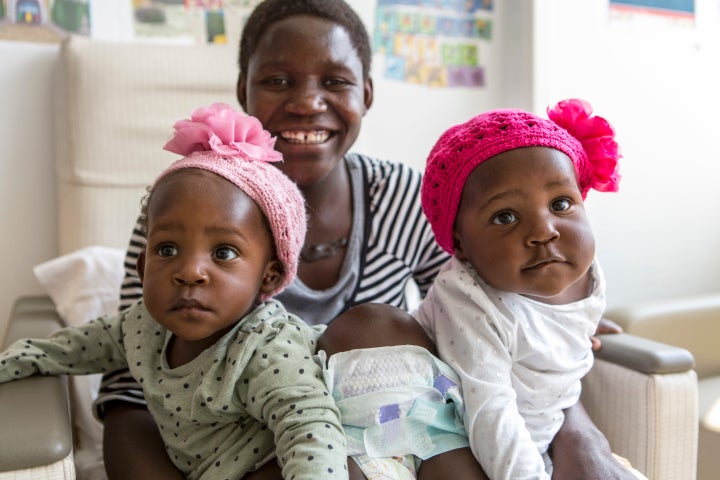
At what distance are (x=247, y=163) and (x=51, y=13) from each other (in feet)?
3.69

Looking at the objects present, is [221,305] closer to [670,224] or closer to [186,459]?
[186,459]

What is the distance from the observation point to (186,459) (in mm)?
1049

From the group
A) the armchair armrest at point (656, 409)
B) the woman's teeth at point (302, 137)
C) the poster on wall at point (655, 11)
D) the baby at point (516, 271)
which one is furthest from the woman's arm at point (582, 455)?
the poster on wall at point (655, 11)

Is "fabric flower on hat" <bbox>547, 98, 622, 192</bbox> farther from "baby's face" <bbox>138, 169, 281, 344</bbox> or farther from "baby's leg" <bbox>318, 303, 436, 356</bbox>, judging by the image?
"baby's face" <bbox>138, 169, 281, 344</bbox>

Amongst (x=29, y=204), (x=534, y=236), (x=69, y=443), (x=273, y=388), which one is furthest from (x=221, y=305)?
(x=29, y=204)

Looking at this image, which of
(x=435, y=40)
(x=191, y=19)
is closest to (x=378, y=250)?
(x=191, y=19)

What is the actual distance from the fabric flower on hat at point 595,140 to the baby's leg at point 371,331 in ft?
1.27

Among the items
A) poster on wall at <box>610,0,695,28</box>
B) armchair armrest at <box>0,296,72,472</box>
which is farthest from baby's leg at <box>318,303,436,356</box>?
poster on wall at <box>610,0,695,28</box>

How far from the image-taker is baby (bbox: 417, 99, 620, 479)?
1.01 meters

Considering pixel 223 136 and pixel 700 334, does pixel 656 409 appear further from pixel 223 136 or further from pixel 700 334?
pixel 223 136

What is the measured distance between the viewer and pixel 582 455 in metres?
1.09

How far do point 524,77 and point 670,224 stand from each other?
0.82 metres

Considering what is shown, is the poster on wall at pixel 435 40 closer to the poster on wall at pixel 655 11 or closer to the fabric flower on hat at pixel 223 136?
the poster on wall at pixel 655 11

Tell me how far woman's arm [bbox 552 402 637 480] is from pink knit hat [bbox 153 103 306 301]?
498 millimetres
